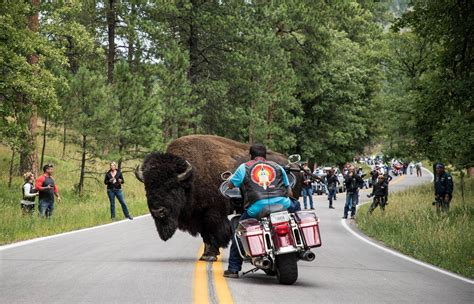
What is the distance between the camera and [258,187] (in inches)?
351

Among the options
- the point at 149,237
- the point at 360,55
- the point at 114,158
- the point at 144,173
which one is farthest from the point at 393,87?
the point at 144,173

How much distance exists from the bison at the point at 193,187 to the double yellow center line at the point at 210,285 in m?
0.80

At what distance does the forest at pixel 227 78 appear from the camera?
20547 millimetres

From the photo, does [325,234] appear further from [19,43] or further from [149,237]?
[19,43]

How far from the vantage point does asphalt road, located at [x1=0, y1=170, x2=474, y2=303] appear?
25.0ft

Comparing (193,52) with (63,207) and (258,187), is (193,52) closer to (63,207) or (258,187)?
(63,207)

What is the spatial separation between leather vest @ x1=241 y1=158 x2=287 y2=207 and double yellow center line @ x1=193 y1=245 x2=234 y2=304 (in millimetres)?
1050

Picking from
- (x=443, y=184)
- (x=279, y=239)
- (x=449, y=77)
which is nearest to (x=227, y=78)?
(x=443, y=184)

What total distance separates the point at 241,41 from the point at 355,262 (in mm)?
29611

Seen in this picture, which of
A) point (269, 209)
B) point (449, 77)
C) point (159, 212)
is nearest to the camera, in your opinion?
point (269, 209)

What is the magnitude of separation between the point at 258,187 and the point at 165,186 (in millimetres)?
2401

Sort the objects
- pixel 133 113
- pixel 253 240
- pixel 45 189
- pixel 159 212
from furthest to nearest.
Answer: pixel 133 113, pixel 45 189, pixel 159 212, pixel 253 240

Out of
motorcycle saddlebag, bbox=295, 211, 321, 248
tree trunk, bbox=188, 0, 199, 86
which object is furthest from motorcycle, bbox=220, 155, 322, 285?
tree trunk, bbox=188, 0, 199, 86

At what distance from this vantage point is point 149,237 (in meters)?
16.2
